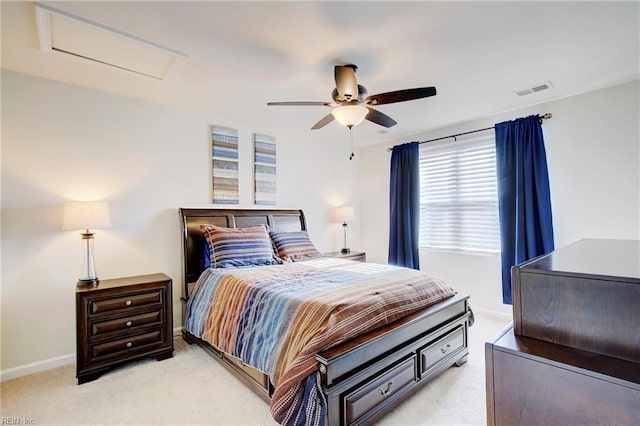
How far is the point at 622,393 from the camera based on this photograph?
0.75 metres

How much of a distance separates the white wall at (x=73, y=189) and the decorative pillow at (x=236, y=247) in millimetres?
517

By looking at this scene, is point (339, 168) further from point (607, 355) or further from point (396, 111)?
point (607, 355)

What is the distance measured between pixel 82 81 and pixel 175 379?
2753 mm

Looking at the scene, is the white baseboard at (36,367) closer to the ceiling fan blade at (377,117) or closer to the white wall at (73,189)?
the white wall at (73,189)

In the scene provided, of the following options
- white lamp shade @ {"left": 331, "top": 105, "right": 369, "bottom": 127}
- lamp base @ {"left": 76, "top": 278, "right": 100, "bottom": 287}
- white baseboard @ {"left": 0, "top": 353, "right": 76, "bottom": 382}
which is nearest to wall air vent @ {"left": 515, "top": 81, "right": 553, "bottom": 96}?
white lamp shade @ {"left": 331, "top": 105, "right": 369, "bottom": 127}

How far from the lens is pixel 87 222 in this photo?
2.57m

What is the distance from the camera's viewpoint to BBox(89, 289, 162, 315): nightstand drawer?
2508mm

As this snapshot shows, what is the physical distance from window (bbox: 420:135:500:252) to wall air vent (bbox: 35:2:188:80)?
349 cm

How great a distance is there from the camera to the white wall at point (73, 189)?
2578mm

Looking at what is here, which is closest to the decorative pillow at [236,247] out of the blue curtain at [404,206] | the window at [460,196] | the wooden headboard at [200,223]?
the wooden headboard at [200,223]

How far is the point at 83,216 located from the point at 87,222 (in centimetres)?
6

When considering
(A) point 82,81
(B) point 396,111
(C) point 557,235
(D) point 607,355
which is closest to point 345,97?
(B) point 396,111

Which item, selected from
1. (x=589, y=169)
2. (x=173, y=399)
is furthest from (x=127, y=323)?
(x=589, y=169)

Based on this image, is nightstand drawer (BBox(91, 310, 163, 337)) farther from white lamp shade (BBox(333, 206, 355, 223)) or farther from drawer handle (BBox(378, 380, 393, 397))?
white lamp shade (BBox(333, 206, 355, 223))
